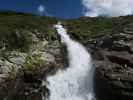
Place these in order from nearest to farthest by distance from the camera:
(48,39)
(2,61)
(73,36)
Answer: (2,61), (48,39), (73,36)

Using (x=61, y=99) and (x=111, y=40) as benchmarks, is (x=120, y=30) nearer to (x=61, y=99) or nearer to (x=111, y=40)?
(x=111, y=40)

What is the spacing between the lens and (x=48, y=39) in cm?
3909

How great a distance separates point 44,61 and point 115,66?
876cm

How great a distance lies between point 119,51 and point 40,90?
1122 cm

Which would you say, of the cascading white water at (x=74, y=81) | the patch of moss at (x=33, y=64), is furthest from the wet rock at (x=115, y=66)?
the patch of moss at (x=33, y=64)

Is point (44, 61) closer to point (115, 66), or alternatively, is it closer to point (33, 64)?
point (33, 64)

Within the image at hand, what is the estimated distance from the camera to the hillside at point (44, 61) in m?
29.9

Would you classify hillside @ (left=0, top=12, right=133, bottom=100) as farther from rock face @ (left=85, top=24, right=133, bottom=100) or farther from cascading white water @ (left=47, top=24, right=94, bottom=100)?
cascading white water @ (left=47, top=24, right=94, bottom=100)

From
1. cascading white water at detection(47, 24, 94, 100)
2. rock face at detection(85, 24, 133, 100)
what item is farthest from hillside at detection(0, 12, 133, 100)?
cascading white water at detection(47, 24, 94, 100)

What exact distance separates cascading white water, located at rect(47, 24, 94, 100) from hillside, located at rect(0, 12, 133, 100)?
89cm

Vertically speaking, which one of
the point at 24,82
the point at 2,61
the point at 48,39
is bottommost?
the point at 24,82

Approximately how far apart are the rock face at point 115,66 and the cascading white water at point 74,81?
1.23 metres

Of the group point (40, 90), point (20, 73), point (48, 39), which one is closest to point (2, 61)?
point (20, 73)

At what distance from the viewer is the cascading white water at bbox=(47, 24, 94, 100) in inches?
1262
